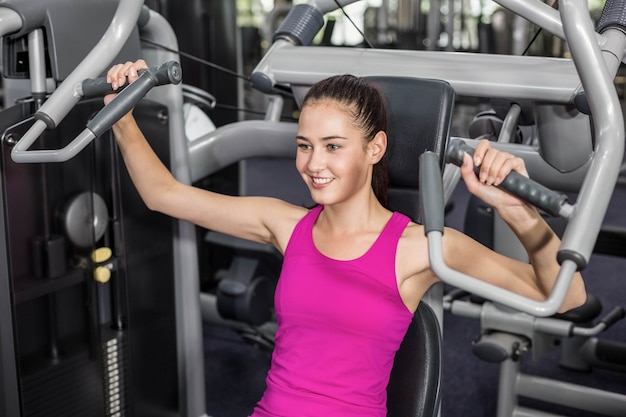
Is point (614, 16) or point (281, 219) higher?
point (614, 16)

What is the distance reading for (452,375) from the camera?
9.27 ft

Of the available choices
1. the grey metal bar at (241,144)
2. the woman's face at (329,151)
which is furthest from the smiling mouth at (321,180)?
the grey metal bar at (241,144)

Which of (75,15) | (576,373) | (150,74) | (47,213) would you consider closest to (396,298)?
(150,74)

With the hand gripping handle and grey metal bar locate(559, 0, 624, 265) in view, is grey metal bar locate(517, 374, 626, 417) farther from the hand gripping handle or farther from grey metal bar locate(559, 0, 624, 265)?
the hand gripping handle

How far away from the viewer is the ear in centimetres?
144

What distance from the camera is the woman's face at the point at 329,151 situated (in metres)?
1.38

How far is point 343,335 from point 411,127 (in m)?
0.42

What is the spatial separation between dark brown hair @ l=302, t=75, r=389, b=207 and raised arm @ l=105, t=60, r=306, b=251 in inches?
10.4

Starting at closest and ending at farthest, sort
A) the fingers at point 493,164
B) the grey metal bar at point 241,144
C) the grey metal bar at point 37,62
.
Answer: the fingers at point 493,164 → the grey metal bar at point 37,62 → the grey metal bar at point 241,144

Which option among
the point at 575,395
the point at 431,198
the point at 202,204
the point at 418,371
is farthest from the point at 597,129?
the point at 575,395

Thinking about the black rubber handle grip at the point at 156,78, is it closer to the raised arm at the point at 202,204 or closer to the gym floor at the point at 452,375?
the raised arm at the point at 202,204

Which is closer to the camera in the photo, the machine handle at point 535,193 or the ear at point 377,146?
the machine handle at point 535,193

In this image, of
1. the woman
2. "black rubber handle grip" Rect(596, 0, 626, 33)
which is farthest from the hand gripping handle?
"black rubber handle grip" Rect(596, 0, 626, 33)

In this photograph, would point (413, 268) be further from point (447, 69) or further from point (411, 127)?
point (447, 69)
